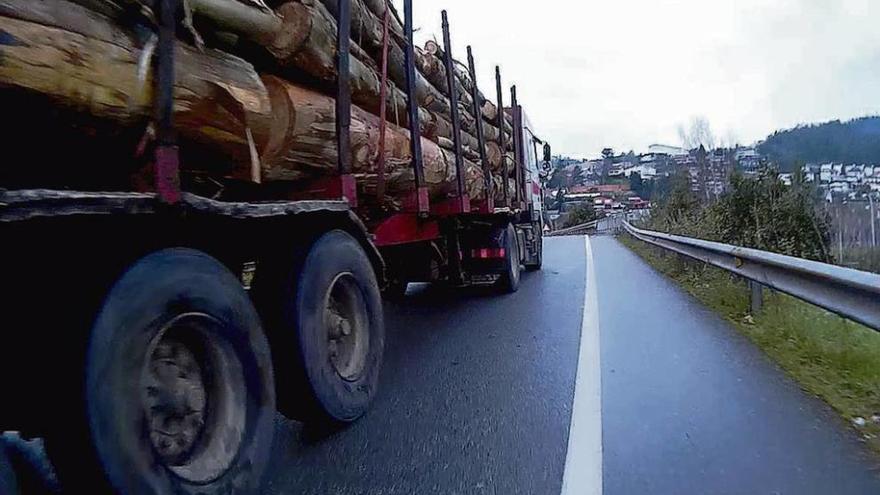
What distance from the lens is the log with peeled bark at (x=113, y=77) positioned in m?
2.42

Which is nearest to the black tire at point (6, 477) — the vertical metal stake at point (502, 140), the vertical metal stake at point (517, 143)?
the vertical metal stake at point (502, 140)

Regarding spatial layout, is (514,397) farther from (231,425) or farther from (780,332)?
(780,332)

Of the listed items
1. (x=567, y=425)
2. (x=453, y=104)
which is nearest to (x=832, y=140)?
(x=453, y=104)

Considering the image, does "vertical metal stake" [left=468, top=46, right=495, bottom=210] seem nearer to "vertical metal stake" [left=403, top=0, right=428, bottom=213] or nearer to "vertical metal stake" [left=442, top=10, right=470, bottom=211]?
"vertical metal stake" [left=442, top=10, right=470, bottom=211]

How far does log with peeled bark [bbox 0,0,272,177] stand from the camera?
2422mm

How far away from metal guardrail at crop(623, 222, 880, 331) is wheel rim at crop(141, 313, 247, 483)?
377 cm

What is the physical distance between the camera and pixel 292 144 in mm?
4211

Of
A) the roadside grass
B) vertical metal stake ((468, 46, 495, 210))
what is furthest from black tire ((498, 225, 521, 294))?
the roadside grass

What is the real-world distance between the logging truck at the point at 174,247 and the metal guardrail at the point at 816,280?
123 inches

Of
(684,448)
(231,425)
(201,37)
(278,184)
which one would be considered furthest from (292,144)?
(684,448)

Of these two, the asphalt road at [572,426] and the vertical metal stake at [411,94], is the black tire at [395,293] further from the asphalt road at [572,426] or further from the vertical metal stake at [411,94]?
the vertical metal stake at [411,94]

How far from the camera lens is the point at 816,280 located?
572 centimetres

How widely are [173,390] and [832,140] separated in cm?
3688

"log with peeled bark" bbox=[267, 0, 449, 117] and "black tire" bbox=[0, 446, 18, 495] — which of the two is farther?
"log with peeled bark" bbox=[267, 0, 449, 117]
